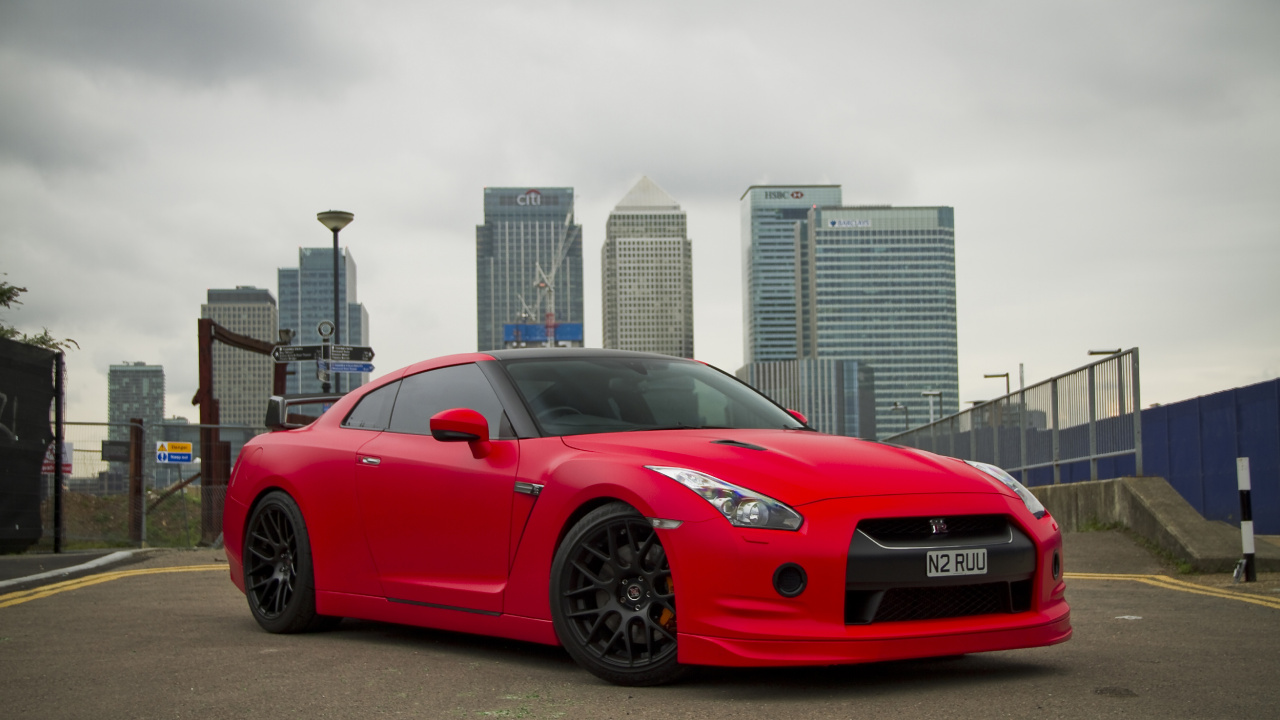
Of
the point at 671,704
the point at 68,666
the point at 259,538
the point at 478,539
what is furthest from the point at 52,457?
the point at 671,704

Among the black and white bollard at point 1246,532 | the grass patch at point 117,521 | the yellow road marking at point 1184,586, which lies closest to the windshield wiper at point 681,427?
the yellow road marking at point 1184,586

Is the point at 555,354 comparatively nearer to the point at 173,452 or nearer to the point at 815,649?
the point at 815,649

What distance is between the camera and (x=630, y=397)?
5.63 m

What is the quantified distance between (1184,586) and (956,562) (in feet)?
18.5

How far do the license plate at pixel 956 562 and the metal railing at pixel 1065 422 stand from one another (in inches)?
336

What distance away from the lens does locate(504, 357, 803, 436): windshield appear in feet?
17.8

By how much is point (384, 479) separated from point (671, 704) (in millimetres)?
2301

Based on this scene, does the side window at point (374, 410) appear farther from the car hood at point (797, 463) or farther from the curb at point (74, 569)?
the curb at point (74, 569)

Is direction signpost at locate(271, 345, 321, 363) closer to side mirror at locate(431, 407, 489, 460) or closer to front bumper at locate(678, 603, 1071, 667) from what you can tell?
side mirror at locate(431, 407, 489, 460)

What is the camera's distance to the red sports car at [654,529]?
426 centimetres

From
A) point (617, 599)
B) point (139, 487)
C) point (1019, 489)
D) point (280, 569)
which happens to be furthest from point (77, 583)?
point (139, 487)

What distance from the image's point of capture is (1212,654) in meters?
A: 5.29

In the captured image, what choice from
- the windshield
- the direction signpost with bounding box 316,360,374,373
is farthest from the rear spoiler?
the direction signpost with bounding box 316,360,374,373

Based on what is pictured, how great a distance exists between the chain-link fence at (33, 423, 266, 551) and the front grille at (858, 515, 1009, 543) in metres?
12.8
